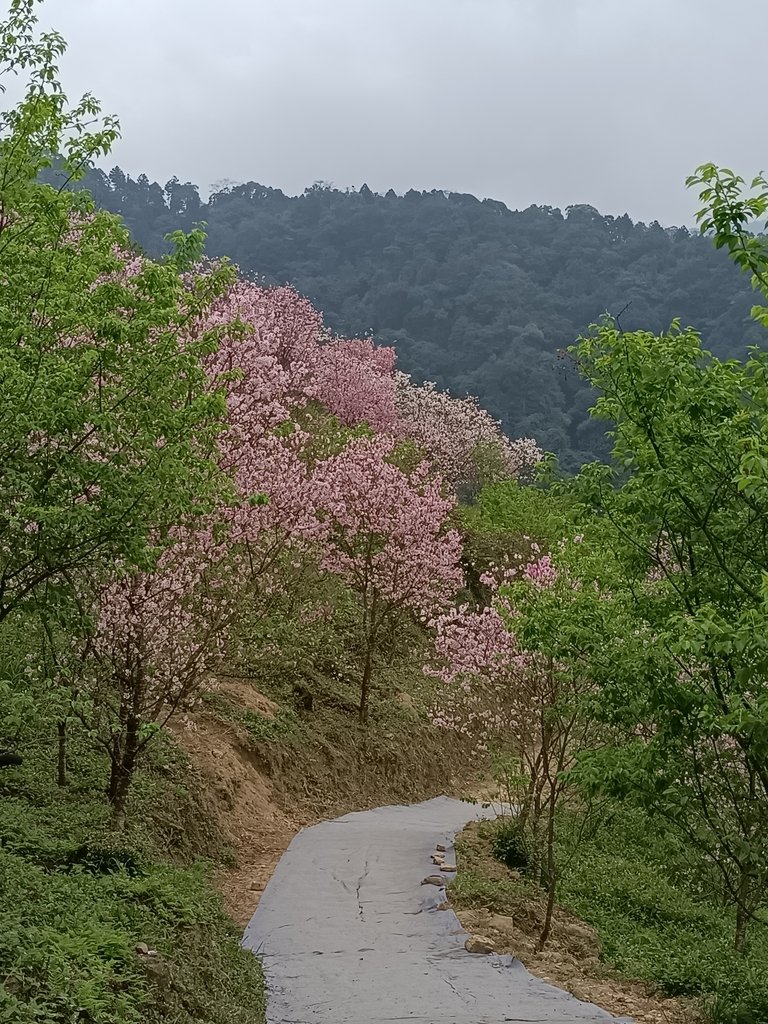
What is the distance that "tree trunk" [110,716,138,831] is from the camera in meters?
10.7

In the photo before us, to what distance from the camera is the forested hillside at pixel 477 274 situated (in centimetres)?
7250

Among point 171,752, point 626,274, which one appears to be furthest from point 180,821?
point 626,274

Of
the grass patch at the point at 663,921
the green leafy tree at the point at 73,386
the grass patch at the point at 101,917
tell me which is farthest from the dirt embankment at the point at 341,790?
the green leafy tree at the point at 73,386

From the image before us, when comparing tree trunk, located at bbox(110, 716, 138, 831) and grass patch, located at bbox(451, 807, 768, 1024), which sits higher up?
tree trunk, located at bbox(110, 716, 138, 831)

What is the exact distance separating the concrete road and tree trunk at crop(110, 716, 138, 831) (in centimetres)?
205

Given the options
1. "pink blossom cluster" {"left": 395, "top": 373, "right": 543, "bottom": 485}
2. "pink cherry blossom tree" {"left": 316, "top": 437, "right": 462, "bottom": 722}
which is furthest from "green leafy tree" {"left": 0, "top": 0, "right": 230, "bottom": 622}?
"pink blossom cluster" {"left": 395, "top": 373, "right": 543, "bottom": 485}

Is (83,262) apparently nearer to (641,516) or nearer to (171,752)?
(641,516)

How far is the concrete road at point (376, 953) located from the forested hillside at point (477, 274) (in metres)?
51.4

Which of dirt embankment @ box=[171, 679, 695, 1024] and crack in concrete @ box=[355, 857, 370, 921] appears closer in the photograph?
dirt embankment @ box=[171, 679, 695, 1024]

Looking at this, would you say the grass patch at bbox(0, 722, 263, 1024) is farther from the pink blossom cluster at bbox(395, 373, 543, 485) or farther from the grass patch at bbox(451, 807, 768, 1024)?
the pink blossom cluster at bbox(395, 373, 543, 485)

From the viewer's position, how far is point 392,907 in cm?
1102

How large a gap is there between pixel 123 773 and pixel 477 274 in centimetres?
8588

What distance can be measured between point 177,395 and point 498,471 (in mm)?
31763

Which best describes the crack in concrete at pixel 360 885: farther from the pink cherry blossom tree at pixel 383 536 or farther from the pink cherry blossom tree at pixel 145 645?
the pink cherry blossom tree at pixel 383 536
